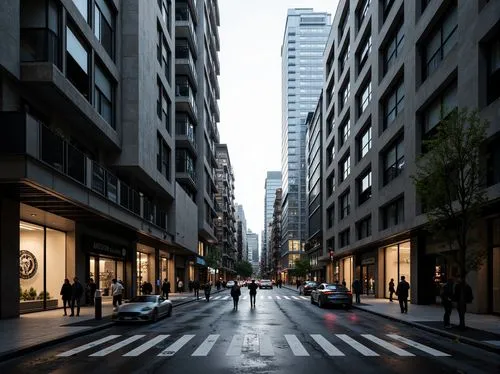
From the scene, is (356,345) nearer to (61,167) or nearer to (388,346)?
(388,346)

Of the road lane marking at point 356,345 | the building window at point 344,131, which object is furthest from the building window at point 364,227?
the road lane marking at point 356,345

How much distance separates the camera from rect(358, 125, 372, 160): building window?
4542cm

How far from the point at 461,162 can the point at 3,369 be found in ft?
47.3

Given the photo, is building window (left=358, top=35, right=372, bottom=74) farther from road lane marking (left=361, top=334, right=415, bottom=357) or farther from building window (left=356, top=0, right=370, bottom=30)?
road lane marking (left=361, top=334, right=415, bottom=357)

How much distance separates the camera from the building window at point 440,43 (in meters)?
27.1

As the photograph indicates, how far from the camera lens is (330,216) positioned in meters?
70.1

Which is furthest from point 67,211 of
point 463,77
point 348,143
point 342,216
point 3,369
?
point 342,216

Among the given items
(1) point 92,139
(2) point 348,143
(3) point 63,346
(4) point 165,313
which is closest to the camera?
(3) point 63,346

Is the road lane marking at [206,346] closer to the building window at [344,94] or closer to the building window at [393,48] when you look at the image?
the building window at [393,48]

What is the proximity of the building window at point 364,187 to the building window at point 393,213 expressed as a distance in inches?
186

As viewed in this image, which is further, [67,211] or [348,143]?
[348,143]

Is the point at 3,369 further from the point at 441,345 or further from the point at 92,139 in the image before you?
the point at 92,139

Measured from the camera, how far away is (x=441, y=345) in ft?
48.0

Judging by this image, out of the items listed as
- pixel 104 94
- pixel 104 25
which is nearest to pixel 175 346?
pixel 104 94
